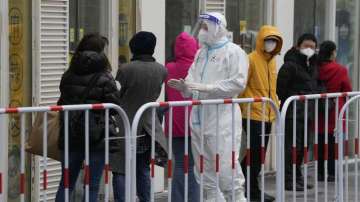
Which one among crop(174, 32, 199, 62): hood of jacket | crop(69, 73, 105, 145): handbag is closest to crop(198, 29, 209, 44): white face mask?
crop(174, 32, 199, 62): hood of jacket

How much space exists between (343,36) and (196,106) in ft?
23.6

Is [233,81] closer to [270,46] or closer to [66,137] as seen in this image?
[270,46]

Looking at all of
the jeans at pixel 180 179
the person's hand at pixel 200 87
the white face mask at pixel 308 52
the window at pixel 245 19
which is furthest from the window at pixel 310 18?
the person's hand at pixel 200 87

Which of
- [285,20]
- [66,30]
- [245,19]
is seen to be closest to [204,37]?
[66,30]

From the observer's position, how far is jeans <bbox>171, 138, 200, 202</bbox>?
8.84m

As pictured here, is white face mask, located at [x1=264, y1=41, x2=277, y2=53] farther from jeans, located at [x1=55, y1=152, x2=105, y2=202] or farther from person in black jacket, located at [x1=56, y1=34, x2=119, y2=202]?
jeans, located at [x1=55, y1=152, x2=105, y2=202]

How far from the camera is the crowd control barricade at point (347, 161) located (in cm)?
895

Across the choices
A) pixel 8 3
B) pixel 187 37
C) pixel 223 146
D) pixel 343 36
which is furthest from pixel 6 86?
pixel 343 36

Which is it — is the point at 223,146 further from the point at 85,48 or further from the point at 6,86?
the point at 6,86

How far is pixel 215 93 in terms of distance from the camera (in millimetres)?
8336

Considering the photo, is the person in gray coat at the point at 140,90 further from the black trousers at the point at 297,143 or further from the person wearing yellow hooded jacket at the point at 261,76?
the black trousers at the point at 297,143

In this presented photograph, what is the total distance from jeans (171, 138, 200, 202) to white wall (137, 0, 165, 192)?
1.94 meters

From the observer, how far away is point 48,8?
977 centimetres

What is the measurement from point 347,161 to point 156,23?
3.00 m
